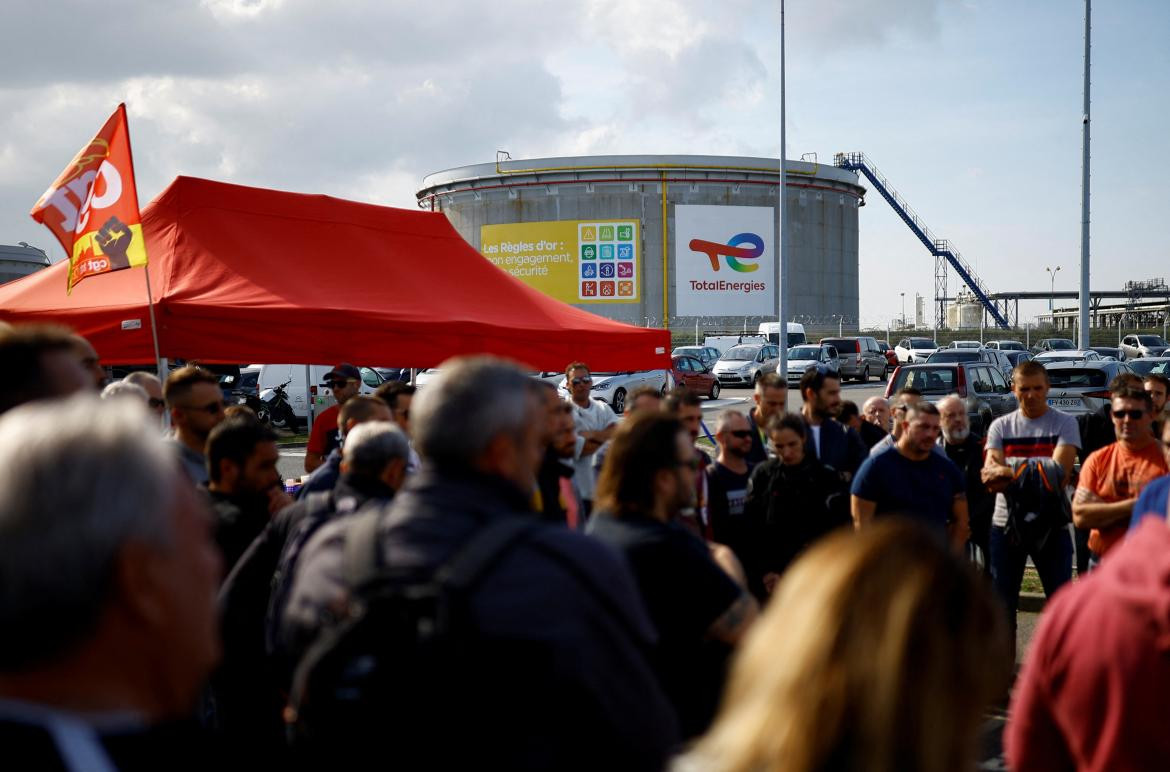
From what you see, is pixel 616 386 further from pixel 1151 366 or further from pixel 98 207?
pixel 98 207

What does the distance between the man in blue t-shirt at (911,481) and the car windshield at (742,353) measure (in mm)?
32582

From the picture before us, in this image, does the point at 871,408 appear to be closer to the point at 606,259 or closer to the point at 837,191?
the point at 606,259

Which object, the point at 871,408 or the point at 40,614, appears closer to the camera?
the point at 40,614

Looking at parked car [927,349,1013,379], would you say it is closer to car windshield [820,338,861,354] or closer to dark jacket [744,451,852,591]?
car windshield [820,338,861,354]

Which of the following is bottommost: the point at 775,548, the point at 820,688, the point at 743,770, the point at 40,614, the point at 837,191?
the point at 775,548

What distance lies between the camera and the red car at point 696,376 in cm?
3241

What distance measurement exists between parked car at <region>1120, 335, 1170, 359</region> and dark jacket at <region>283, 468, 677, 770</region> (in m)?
43.3

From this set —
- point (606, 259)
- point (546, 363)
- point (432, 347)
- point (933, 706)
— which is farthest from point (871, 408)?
point (606, 259)

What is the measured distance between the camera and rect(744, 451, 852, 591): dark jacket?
5.48m

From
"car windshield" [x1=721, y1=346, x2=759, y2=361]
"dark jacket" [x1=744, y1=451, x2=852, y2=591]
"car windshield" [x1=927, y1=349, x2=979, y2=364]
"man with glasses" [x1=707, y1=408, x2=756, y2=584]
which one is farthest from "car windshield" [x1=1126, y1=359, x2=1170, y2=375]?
"dark jacket" [x1=744, y1=451, x2=852, y2=591]

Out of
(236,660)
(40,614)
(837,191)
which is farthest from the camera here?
(837,191)

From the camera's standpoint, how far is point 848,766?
54.9 inches

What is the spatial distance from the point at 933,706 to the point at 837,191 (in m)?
58.1

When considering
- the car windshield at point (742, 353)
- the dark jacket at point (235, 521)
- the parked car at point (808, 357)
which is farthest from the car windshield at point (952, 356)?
the dark jacket at point (235, 521)
